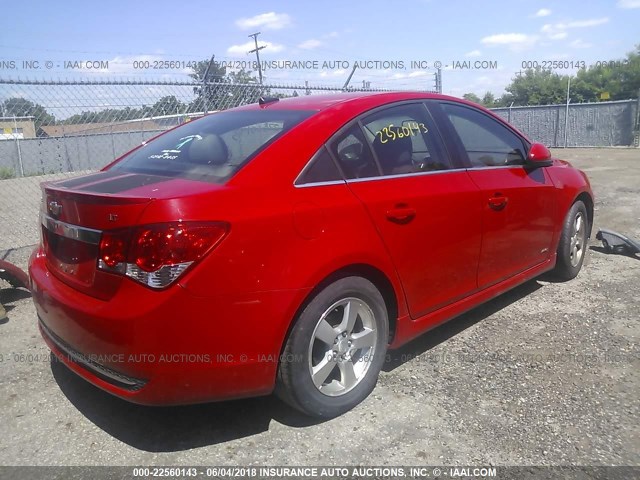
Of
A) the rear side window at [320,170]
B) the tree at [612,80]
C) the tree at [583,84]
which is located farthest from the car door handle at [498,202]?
the tree at [612,80]

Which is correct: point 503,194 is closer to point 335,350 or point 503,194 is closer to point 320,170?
point 320,170

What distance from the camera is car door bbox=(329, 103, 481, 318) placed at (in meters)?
2.90

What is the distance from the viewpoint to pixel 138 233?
2.22 m

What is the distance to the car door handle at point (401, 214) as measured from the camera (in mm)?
2906

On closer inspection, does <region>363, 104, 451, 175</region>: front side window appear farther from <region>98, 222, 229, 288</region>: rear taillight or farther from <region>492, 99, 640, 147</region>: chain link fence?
<region>492, 99, 640, 147</region>: chain link fence

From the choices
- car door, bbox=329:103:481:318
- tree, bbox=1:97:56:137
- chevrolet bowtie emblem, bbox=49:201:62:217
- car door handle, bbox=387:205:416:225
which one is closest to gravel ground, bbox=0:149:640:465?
car door, bbox=329:103:481:318

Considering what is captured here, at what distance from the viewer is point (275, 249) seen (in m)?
2.39

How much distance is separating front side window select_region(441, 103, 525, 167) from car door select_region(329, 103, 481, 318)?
27cm

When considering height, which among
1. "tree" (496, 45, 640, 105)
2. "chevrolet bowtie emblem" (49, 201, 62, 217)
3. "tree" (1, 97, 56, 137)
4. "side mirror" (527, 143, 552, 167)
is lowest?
"chevrolet bowtie emblem" (49, 201, 62, 217)

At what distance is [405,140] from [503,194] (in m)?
0.90

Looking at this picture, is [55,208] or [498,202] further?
[498,202]

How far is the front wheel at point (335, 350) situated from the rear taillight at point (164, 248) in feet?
2.00

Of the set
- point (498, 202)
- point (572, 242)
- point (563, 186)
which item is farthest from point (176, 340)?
point (572, 242)

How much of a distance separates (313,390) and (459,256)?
1.30m
